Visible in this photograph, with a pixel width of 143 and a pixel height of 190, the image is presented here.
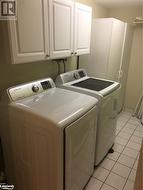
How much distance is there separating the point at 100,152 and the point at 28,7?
178 cm

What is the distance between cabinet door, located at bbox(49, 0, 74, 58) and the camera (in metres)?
1.53

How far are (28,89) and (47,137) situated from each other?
0.59m

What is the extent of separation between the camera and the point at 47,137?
47.5 inches

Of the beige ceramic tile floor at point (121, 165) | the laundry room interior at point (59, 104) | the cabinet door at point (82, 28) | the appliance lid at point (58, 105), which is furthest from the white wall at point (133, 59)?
the appliance lid at point (58, 105)

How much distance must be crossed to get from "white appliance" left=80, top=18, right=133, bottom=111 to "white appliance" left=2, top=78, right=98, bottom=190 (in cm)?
106

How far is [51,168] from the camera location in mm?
1288

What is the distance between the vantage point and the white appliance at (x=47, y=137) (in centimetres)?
122

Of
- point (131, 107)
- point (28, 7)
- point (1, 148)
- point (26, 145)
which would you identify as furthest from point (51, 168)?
point (131, 107)

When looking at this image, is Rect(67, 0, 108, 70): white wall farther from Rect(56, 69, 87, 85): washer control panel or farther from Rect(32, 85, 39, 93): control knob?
Rect(32, 85, 39, 93): control knob

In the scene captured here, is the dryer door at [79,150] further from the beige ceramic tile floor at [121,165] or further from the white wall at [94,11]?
the white wall at [94,11]

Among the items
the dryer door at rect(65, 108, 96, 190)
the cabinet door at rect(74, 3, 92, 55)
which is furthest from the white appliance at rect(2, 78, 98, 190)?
the cabinet door at rect(74, 3, 92, 55)

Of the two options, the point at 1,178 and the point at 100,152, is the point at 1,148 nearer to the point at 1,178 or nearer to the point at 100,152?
the point at 1,178

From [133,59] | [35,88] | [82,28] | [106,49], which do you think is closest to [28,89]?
[35,88]

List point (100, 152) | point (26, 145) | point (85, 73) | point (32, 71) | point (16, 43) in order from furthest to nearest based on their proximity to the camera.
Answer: point (85, 73), point (100, 152), point (32, 71), point (26, 145), point (16, 43)
